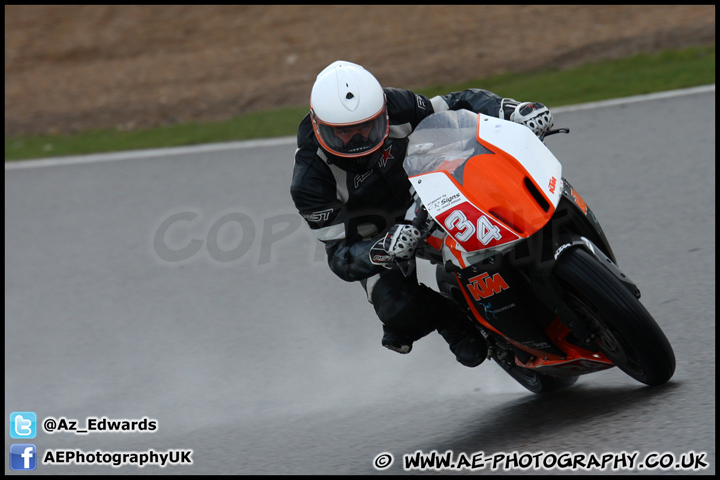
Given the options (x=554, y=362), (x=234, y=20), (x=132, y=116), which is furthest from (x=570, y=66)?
(x=554, y=362)

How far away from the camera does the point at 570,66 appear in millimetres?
10461

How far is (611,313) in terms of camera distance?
3408mm

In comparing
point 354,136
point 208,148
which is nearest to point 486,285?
point 354,136

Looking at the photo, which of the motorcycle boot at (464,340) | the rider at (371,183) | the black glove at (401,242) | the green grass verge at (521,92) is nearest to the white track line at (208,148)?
the green grass verge at (521,92)

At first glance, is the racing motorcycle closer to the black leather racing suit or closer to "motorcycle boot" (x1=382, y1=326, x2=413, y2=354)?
the black leather racing suit

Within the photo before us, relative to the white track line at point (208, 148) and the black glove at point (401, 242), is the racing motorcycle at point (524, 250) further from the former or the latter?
the white track line at point (208, 148)

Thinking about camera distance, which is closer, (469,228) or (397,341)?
(469,228)

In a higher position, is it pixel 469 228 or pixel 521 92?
pixel 469 228

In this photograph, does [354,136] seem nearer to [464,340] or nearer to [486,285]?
[486,285]

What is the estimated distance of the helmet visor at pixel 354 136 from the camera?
3826 mm

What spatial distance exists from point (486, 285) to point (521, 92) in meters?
6.16

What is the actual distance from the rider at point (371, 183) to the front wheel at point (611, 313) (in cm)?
64

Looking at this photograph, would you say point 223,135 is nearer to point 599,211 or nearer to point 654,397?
point 599,211

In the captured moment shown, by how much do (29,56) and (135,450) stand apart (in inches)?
447
